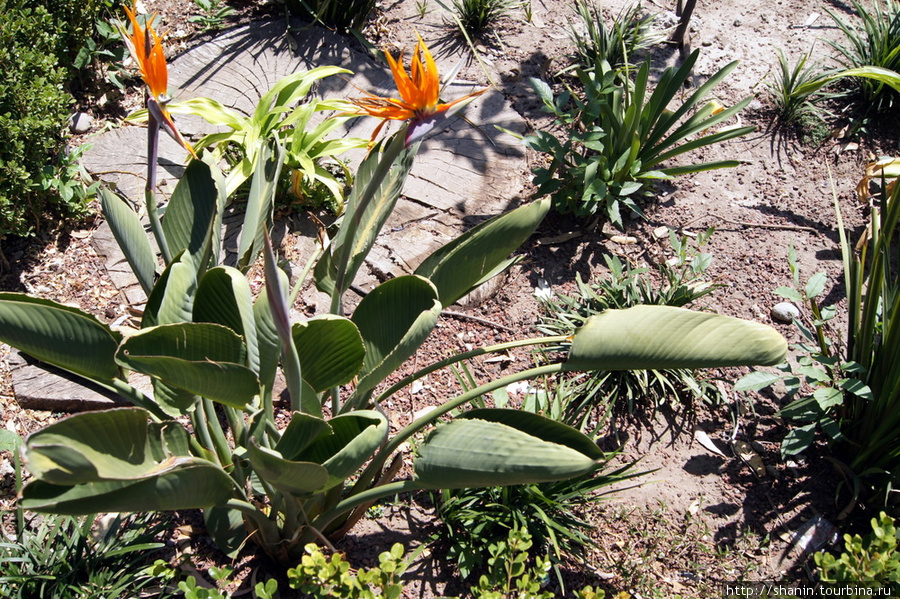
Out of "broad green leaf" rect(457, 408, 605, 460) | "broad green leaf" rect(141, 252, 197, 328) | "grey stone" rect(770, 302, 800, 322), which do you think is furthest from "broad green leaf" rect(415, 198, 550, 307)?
"grey stone" rect(770, 302, 800, 322)

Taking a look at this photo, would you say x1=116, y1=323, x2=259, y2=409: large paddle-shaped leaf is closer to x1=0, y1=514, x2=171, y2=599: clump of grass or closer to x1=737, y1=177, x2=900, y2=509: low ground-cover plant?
x1=0, y1=514, x2=171, y2=599: clump of grass

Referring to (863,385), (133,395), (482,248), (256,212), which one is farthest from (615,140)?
(133,395)

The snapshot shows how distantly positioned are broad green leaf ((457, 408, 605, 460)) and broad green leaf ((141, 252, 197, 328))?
665 millimetres

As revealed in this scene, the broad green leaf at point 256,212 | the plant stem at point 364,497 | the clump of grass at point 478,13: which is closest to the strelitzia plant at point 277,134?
the broad green leaf at point 256,212

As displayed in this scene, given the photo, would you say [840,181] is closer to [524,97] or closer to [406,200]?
[524,97]

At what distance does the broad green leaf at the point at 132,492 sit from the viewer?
1139 mm

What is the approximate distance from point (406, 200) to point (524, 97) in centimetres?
109

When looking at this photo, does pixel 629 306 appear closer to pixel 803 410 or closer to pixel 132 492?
pixel 803 410

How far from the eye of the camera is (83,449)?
1.11 m

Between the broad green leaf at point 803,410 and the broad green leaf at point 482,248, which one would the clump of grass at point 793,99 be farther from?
the broad green leaf at point 482,248

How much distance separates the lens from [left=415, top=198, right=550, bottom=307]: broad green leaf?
160 centimetres

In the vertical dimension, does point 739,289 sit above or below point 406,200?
below

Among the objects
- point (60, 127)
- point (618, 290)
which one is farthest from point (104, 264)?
point (618, 290)

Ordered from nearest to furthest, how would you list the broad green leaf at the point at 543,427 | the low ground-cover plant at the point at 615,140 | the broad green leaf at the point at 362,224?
the broad green leaf at the point at 543,427 → the broad green leaf at the point at 362,224 → the low ground-cover plant at the point at 615,140
